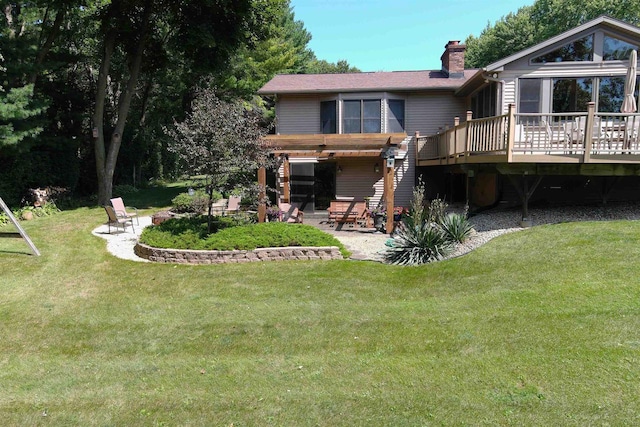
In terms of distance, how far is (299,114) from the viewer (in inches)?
659

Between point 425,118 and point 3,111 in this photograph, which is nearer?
point 3,111

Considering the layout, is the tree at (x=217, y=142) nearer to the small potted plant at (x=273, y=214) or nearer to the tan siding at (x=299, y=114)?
the small potted plant at (x=273, y=214)

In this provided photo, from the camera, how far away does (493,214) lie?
40.3ft

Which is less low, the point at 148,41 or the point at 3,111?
the point at 148,41

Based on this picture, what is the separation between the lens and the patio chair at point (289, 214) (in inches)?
541

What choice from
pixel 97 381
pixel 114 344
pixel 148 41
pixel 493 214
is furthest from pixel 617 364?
pixel 148 41

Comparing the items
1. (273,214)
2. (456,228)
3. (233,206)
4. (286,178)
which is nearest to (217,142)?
(273,214)

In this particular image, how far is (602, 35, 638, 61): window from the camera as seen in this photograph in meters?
12.4

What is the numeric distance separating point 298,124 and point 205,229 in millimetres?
7480

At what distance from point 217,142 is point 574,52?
1072 cm

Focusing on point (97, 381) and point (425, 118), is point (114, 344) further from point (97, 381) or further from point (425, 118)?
point (425, 118)

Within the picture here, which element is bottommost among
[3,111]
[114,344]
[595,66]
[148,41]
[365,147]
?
[114,344]

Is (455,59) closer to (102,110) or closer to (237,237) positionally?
(237,237)

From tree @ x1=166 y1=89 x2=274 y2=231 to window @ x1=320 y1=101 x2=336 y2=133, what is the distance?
623cm
